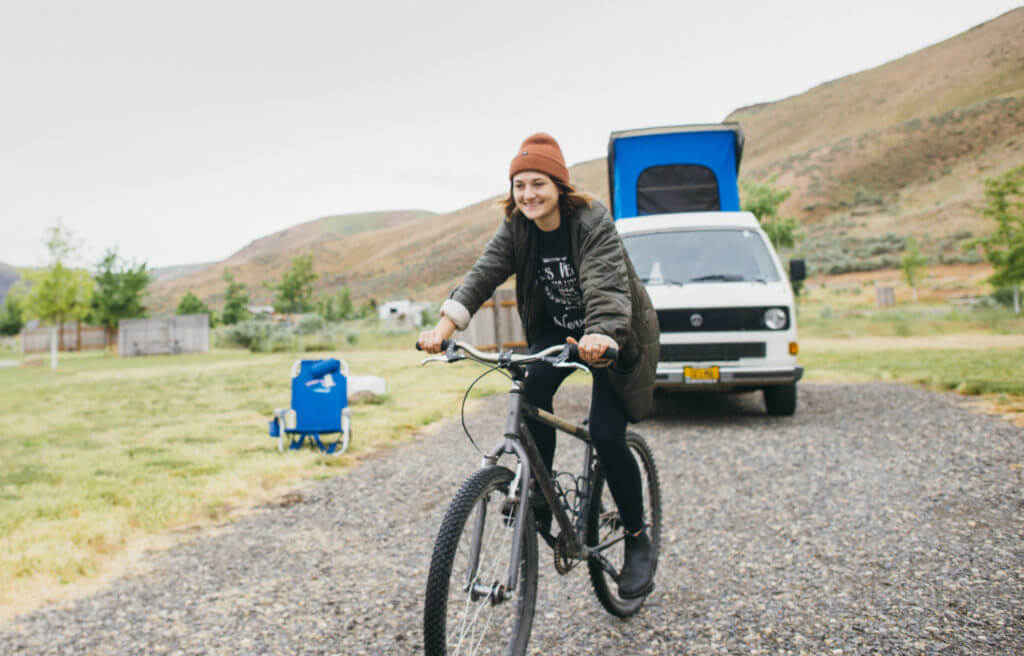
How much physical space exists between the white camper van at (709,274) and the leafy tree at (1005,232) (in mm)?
17862

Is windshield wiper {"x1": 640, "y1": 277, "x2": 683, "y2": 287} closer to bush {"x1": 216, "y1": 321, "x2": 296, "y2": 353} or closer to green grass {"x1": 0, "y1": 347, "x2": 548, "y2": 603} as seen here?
green grass {"x1": 0, "y1": 347, "x2": 548, "y2": 603}

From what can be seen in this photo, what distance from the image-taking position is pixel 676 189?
9.48m

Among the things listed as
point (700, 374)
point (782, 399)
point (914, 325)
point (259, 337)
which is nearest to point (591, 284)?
point (700, 374)

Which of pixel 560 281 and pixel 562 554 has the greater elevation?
pixel 560 281

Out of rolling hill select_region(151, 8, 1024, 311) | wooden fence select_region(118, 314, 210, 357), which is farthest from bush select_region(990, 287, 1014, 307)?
wooden fence select_region(118, 314, 210, 357)

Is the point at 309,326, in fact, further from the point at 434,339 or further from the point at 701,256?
the point at 434,339

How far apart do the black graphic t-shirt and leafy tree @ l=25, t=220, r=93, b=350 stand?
94.8ft

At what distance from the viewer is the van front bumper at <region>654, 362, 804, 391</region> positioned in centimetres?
705

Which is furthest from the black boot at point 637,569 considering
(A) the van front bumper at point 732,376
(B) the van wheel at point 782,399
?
(B) the van wheel at point 782,399

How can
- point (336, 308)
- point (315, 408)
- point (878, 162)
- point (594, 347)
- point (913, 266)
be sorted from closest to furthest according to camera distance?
point (594, 347) → point (315, 408) → point (913, 266) → point (336, 308) → point (878, 162)

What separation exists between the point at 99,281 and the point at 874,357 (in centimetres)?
3884

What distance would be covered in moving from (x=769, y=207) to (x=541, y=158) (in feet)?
83.8

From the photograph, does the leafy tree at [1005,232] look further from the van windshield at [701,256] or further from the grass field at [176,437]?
the van windshield at [701,256]

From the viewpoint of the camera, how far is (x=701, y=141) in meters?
9.23
